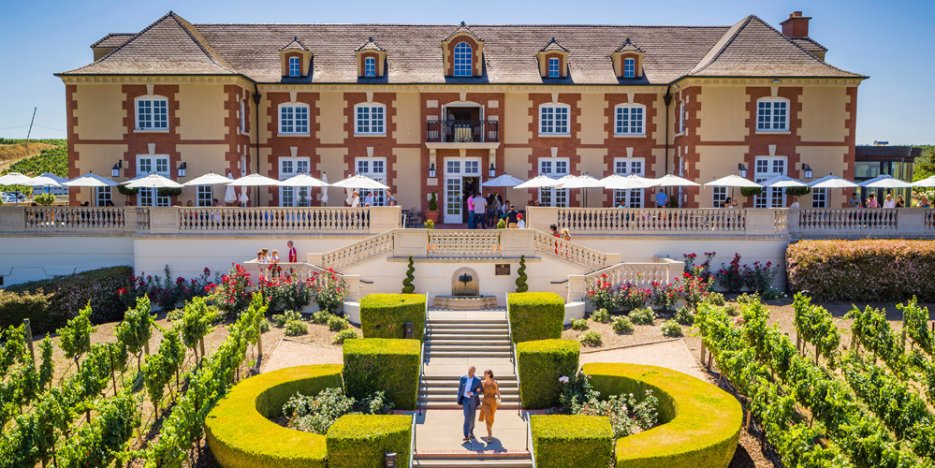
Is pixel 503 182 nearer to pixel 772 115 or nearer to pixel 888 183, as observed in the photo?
pixel 772 115

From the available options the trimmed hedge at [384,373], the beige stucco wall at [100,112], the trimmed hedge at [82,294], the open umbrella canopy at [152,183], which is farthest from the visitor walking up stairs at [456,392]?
the beige stucco wall at [100,112]

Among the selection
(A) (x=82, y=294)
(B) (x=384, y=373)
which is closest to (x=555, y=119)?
(B) (x=384, y=373)

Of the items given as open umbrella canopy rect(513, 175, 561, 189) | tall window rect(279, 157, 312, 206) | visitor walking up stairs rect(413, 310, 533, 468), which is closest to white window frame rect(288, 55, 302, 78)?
tall window rect(279, 157, 312, 206)

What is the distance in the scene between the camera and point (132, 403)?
48.3 ft

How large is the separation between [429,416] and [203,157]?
60.4 feet

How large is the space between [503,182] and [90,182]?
52.7 ft

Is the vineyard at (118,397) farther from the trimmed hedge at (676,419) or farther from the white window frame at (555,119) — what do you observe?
the white window frame at (555,119)

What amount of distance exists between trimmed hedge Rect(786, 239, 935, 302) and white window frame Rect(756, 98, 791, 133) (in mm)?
8154

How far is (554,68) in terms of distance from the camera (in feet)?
116

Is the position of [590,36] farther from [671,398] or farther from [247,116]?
[671,398]

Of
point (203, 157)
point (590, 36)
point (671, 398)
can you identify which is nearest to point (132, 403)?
point (671, 398)

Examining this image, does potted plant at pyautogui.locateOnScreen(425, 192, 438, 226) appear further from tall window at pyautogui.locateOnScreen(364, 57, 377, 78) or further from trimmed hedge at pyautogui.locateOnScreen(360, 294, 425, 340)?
trimmed hedge at pyautogui.locateOnScreen(360, 294, 425, 340)

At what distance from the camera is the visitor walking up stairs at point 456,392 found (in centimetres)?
1639

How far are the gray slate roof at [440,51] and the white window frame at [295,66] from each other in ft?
1.97
